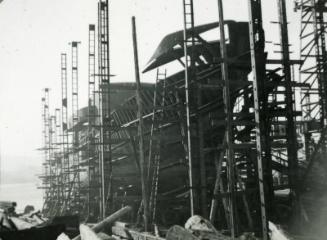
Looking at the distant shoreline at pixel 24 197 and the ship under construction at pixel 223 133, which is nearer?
the ship under construction at pixel 223 133

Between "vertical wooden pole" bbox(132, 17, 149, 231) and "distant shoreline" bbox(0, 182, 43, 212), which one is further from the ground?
"vertical wooden pole" bbox(132, 17, 149, 231)

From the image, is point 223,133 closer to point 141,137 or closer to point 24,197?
point 141,137

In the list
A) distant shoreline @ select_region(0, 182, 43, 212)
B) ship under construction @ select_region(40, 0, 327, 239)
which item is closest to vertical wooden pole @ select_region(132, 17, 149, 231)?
ship under construction @ select_region(40, 0, 327, 239)

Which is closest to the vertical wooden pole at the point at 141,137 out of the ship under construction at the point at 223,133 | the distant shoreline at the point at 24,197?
the ship under construction at the point at 223,133

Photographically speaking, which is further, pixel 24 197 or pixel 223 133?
pixel 24 197

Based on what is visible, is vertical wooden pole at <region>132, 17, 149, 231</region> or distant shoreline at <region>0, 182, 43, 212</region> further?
distant shoreline at <region>0, 182, 43, 212</region>

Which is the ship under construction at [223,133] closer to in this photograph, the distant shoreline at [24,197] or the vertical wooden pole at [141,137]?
the vertical wooden pole at [141,137]

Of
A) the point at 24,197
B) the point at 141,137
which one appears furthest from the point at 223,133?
the point at 24,197

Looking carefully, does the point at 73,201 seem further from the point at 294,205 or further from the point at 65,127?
the point at 294,205

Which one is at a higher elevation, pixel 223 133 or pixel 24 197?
pixel 223 133

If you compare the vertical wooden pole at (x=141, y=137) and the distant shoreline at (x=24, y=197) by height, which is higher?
the vertical wooden pole at (x=141, y=137)

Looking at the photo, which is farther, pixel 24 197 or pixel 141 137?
pixel 24 197

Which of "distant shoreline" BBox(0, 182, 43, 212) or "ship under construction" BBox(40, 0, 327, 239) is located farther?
"distant shoreline" BBox(0, 182, 43, 212)

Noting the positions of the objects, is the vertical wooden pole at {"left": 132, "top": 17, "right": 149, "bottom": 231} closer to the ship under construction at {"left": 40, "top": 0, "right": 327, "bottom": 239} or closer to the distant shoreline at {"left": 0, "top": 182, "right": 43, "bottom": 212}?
the ship under construction at {"left": 40, "top": 0, "right": 327, "bottom": 239}
